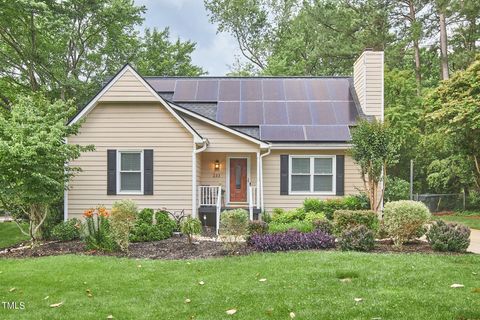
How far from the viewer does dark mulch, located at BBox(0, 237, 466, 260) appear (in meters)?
8.80

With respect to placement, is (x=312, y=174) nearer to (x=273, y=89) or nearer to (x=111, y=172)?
(x=273, y=89)

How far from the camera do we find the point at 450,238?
28.3 feet

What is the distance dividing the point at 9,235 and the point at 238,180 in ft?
24.4

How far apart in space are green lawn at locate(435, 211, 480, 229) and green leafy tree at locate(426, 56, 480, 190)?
5.23ft

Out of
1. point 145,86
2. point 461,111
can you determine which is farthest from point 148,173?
point 461,111

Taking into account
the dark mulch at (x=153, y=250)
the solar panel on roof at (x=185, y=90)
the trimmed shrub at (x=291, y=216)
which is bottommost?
the dark mulch at (x=153, y=250)

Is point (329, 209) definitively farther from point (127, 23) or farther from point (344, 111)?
point (127, 23)

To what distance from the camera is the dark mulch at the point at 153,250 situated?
29.0 feet

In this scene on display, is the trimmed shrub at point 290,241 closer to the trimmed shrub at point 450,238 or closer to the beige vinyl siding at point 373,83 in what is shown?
the trimmed shrub at point 450,238

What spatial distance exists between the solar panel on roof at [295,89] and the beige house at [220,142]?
40 mm

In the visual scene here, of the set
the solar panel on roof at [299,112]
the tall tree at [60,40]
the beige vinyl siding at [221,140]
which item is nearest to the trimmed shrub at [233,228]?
the beige vinyl siding at [221,140]

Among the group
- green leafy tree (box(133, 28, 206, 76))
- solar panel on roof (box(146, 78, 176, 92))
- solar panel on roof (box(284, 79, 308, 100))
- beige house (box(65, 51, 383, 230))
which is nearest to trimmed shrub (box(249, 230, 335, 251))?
beige house (box(65, 51, 383, 230))

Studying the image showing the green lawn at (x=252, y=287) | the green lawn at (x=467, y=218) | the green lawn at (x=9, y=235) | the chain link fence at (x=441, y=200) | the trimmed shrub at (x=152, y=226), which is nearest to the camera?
the green lawn at (x=252, y=287)

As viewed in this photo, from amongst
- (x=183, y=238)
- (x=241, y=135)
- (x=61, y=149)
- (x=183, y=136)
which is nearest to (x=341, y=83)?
(x=241, y=135)
